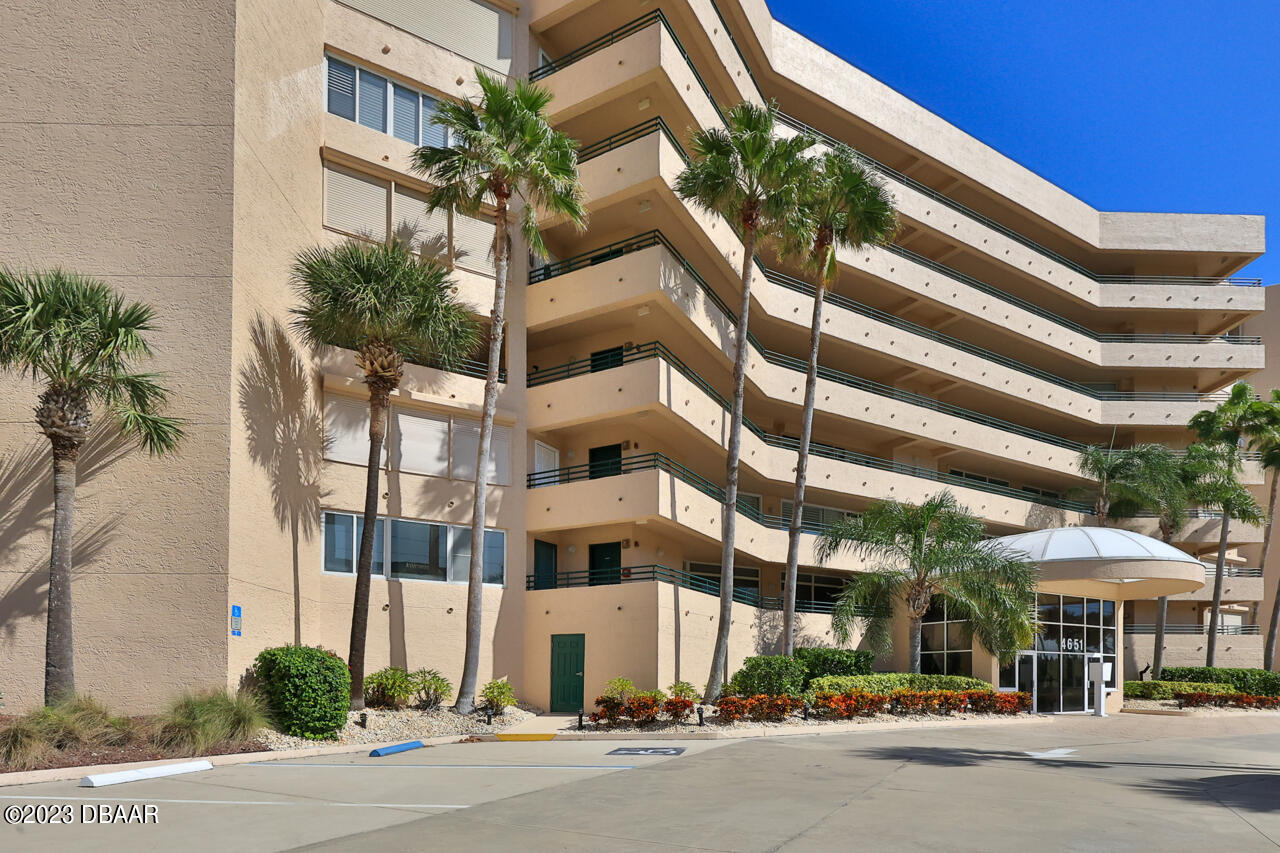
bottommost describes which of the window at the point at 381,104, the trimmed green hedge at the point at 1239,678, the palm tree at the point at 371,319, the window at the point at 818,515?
the trimmed green hedge at the point at 1239,678

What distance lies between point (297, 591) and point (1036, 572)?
69.0ft

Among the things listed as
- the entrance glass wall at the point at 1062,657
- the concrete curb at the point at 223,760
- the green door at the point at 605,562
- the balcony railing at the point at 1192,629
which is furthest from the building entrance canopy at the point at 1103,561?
the concrete curb at the point at 223,760

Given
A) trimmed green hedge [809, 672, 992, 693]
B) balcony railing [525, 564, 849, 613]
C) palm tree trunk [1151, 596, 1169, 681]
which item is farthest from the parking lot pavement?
palm tree trunk [1151, 596, 1169, 681]

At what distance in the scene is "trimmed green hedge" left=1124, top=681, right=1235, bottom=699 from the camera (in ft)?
135

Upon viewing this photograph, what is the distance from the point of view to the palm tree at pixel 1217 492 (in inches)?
1902

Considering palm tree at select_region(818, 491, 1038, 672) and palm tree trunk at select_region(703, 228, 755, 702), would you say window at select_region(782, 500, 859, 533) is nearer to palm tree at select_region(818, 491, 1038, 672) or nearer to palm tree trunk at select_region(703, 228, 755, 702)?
palm tree at select_region(818, 491, 1038, 672)

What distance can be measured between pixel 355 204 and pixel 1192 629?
44.5 m

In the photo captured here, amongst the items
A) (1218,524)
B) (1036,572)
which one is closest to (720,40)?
(1036,572)

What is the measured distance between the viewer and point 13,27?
900 inches

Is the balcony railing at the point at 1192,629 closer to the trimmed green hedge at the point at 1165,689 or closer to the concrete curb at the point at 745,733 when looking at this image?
the trimmed green hedge at the point at 1165,689

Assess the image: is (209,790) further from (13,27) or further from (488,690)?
(13,27)

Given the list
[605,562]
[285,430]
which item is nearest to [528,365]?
[605,562]

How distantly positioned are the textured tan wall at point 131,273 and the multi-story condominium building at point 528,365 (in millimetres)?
63

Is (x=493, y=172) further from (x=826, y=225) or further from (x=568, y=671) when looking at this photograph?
(x=568, y=671)
